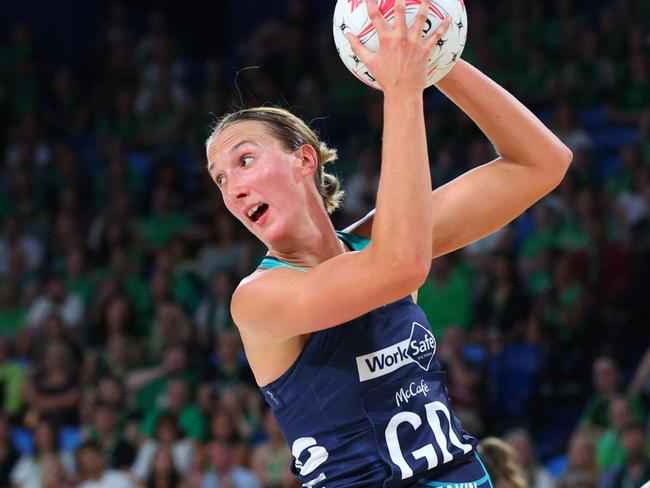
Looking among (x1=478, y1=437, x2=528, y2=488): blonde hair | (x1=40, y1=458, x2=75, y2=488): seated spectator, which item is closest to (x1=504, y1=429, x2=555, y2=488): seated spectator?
(x1=478, y1=437, x2=528, y2=488): blonde hair

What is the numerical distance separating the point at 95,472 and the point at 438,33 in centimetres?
632

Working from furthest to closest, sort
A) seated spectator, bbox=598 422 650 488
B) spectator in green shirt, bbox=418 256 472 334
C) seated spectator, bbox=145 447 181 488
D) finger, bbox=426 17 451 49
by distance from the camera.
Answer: spectator in green shirt, bbox=418 256 472 334, seated spectator, bbox=145 447 181 488, seated spectator, bbox=598 422 650 488, finger, bbox=426 17 451 49

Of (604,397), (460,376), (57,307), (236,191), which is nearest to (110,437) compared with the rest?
(57,307)

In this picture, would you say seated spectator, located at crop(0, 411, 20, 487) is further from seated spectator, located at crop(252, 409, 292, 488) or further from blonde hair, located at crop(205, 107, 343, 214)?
blonde hair, located at crop(205, 107, 343, 214)

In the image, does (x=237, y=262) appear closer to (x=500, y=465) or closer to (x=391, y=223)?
(x=500, y=465)

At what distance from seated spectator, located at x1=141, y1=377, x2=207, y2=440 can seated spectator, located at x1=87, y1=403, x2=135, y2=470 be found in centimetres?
22

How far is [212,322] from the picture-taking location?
9031mm

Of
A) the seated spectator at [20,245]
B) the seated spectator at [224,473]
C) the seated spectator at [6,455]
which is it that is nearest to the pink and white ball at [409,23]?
the seated spectator at [224,473]

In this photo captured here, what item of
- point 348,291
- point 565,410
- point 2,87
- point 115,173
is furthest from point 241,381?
point 348,291

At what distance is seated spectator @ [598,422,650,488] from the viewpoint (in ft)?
21.4

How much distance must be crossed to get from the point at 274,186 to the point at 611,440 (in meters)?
4.82

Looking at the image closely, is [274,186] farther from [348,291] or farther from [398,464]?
[398,464]

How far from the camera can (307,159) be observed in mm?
2871

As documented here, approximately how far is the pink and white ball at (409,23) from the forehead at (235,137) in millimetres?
300
